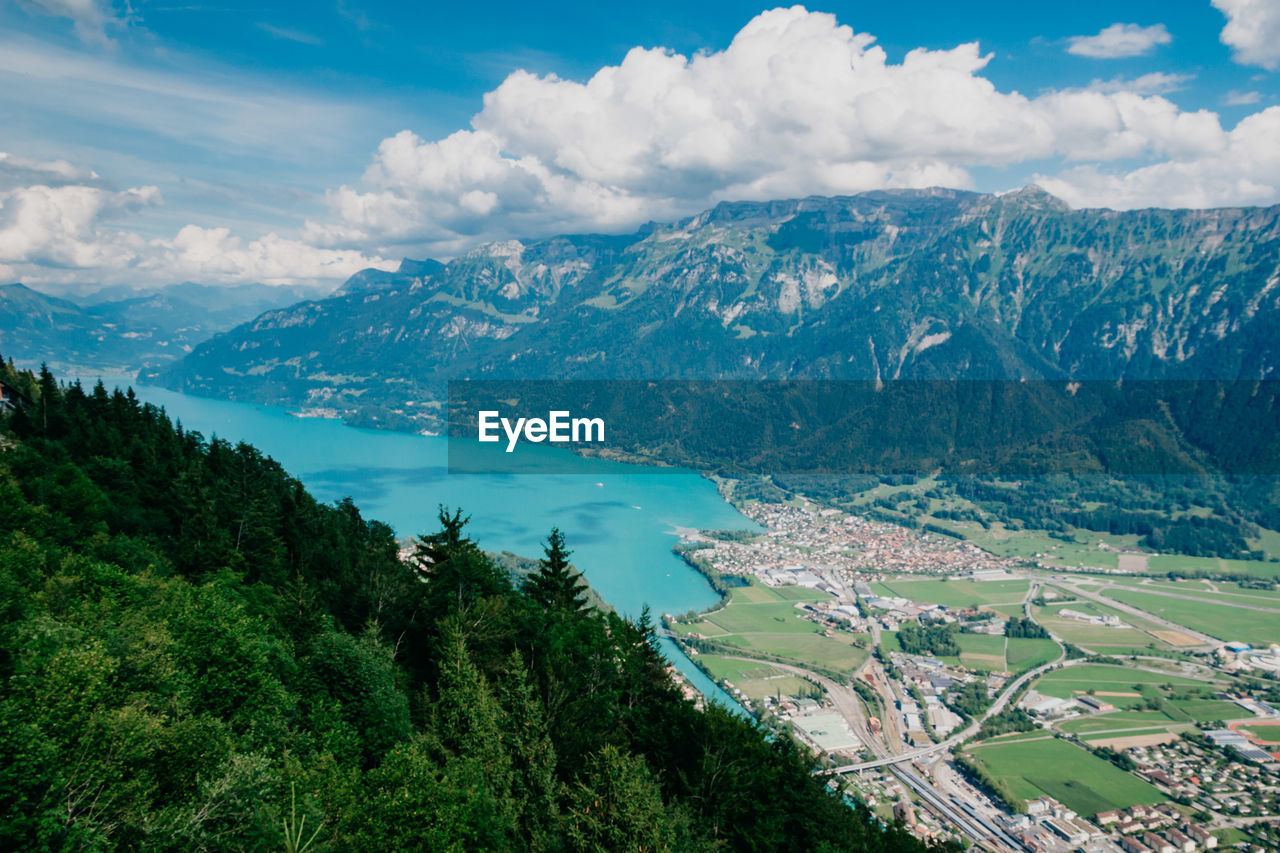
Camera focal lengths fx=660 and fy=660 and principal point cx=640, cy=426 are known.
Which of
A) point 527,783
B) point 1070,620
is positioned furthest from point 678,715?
point 1070,620

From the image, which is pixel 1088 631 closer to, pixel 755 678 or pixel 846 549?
pixel 846 549

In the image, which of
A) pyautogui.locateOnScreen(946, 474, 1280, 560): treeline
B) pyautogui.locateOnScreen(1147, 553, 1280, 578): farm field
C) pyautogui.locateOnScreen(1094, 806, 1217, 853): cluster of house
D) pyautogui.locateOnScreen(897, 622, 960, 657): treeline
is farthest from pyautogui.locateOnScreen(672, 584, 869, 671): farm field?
pyautogui.locateOnScreen(946, 474, 1280, 560): treeline

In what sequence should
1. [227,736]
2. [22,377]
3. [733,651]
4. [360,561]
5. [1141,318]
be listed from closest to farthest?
[227,736], [360,561], [22,377], [733,651], [1141,318]

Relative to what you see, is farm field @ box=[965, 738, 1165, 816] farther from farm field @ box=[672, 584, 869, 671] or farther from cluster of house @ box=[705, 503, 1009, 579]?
cluster of house @ box=[705, 503, 1009, 579]

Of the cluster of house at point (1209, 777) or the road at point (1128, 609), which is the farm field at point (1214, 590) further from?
the cluster of house at point (1209, 777)

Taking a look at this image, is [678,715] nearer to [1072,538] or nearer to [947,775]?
[947,775]
